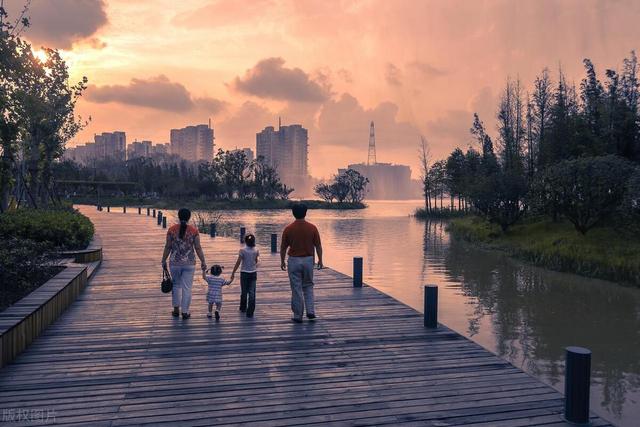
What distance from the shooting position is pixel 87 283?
1363 cm

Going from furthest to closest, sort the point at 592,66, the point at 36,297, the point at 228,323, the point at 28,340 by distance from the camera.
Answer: the point at 592,66
the point at 228,323
the point at 36,297
the point at 28,340

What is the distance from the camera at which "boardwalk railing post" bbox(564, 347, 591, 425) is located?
538cm

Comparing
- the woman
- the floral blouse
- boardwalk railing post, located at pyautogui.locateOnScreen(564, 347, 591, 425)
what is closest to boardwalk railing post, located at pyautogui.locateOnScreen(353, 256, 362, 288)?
the woman

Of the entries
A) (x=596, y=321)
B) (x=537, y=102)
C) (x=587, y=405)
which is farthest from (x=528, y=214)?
(x=587, y=405)

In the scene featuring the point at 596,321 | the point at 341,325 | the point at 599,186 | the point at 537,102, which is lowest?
the point at 596,321

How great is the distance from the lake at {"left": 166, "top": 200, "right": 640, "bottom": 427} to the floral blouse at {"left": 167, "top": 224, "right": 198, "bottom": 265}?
13.0 feet

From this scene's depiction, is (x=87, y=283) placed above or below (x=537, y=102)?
below

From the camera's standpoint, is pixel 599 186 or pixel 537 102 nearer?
pixel 599 186

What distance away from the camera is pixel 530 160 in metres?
48.2

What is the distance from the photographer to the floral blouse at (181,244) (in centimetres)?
902

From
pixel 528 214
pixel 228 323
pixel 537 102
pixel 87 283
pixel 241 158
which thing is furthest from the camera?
pixel 241 158

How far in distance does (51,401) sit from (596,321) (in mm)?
14229

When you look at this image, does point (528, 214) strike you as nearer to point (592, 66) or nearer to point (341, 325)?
point (592, 66)

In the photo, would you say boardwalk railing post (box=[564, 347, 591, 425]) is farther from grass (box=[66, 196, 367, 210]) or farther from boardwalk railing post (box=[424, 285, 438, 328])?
grass (box=[66, 196, 367, 210])
